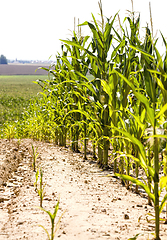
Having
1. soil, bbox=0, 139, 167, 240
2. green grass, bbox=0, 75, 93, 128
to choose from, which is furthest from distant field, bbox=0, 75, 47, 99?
soil, bbox=0, 139, 167, 240

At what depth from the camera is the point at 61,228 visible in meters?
1.51

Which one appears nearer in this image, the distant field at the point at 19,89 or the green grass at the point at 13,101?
the green grass at the point at 13,101

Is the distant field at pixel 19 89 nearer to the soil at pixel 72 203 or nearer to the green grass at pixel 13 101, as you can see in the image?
the green grass at pixel 13 101

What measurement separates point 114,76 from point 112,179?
3.24ft

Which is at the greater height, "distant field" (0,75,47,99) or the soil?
"distant field" (0,75,47,99)

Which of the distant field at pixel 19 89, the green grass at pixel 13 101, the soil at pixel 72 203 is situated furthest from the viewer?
the distant field at pixel 19 89

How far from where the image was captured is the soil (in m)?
1.46

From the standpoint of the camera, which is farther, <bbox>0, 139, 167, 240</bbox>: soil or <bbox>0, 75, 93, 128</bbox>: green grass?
<bbox>0, 75, 93, 128</bbox>: green grass

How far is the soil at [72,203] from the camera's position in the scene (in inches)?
57.4

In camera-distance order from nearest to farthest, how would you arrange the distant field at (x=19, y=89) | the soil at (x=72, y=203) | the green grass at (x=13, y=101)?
1. the soil at (x=72, y=203)
2. the green grass at (x=13, y=101)
3. the distant field at (x=19, y=89)

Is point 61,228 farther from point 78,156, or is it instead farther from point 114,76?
point 78,156

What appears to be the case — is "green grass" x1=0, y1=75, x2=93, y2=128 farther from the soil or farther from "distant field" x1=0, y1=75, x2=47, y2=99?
the soil

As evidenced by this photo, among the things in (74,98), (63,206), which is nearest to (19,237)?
(63,206)

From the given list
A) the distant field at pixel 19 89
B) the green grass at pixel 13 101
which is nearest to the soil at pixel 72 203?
the green grass at pixel 13 101
